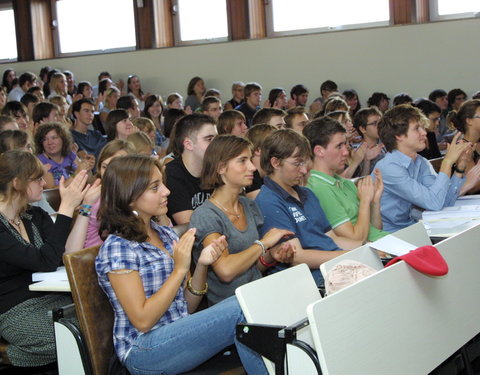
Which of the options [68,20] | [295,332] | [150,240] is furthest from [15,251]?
[68,20]

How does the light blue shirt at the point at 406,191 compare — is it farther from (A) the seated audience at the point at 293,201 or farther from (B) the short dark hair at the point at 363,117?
(B) the short dark hair at the point at 363,117

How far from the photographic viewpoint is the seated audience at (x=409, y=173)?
12.3 feet

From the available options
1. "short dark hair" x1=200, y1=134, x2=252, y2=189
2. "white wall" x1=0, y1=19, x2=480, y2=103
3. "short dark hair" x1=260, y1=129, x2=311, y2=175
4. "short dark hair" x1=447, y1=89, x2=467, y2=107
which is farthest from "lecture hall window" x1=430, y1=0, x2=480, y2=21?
"short dark hair" x1=200, y1=134, x2=252, y2=189

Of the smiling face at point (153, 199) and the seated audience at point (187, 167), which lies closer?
the smiling face at point (153, 199)

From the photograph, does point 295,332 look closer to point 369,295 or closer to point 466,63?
point 369,295

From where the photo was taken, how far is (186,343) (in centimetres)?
223

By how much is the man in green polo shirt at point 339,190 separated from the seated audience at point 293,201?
12 cm

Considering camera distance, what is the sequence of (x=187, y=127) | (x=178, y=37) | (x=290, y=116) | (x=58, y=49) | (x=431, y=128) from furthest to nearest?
(x=58, y=49), (x=178, y=37), (x=431, y=128), (x=290, y=116), (x=187, y=127)

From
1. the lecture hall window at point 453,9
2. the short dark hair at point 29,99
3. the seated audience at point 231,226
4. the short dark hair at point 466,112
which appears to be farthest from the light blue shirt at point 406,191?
the lecture hall window at point 453,9

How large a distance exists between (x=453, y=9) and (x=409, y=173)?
6.05 meters

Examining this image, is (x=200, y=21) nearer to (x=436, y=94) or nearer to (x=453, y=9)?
(x=453, y=9)

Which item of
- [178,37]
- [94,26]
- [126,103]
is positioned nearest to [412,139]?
[126,103]

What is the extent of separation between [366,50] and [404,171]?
236 inches

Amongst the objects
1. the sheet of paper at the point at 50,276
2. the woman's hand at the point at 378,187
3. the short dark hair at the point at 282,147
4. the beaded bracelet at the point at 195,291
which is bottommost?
the beaded bracelet at the point at 195,291
